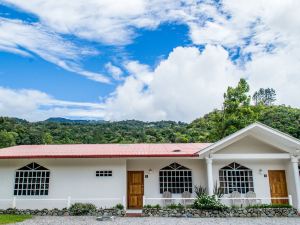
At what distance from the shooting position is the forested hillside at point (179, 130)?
30406 millimetres

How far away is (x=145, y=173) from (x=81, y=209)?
4.16 meters

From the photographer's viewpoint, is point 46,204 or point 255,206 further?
point 46,204

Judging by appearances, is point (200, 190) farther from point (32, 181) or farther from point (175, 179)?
point (32, 181)

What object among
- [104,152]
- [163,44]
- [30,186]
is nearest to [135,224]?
[104,152]

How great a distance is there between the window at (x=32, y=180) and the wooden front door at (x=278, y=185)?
1281 centimetres

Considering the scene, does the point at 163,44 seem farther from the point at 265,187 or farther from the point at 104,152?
the point at 265,187

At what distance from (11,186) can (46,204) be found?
2.33 m

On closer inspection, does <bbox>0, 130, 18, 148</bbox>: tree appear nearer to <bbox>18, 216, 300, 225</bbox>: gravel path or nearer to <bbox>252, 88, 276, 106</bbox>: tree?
<bbox>18, 216, 300, 225</bbox>: gravel path

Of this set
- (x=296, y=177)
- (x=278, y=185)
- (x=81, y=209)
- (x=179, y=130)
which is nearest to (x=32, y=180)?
(x=81, y=209)

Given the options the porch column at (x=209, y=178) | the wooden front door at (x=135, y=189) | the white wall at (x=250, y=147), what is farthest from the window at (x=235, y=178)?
the wooden front door at (x=135, y=189)

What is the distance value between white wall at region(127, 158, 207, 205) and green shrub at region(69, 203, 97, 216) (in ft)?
10.5

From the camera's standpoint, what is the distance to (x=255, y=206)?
591 inches

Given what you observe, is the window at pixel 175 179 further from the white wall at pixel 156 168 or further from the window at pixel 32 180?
the window at pixel 32 180

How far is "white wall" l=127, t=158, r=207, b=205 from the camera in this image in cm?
1707
